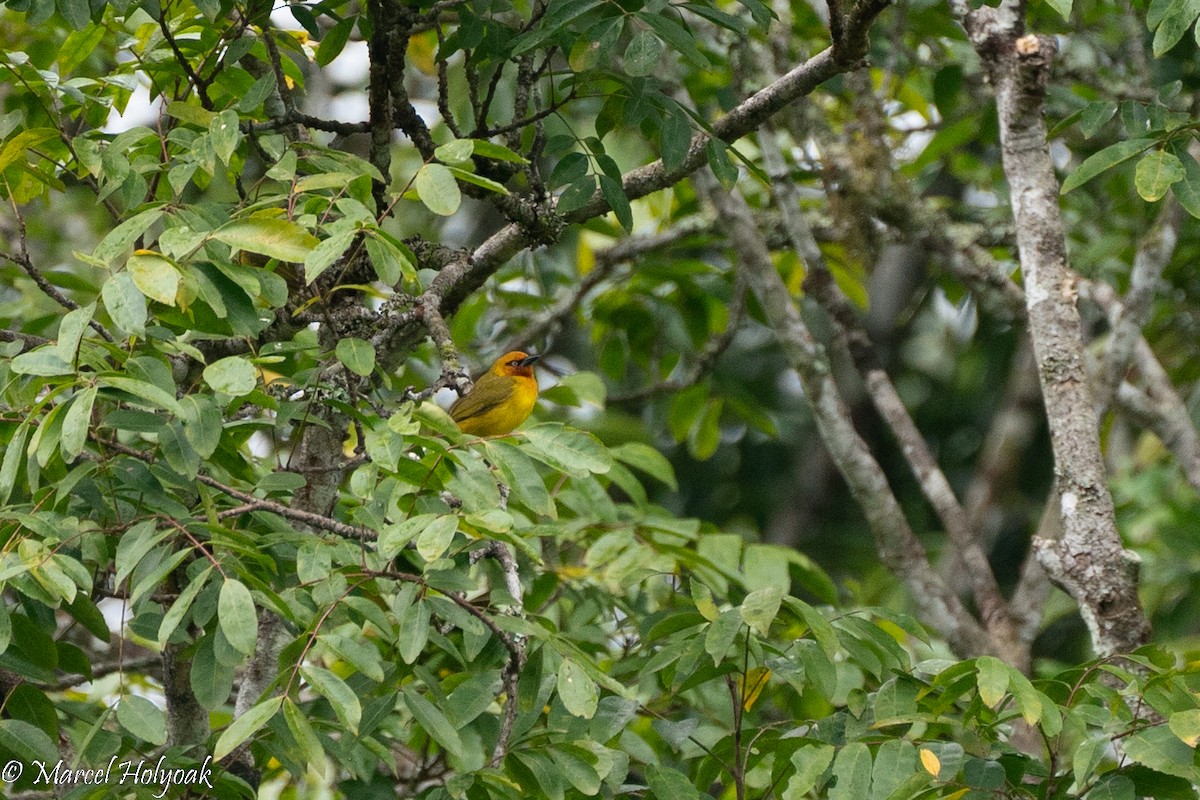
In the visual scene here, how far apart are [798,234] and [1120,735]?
3.11 metres

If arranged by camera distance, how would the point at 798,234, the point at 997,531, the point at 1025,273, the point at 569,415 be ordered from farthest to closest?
the point at 997,531
the point at 569,415
the point at 798,234
the point at 1025,273

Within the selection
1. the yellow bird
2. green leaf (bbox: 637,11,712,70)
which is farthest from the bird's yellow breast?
green leaf (bbox: 637,11,712,70)

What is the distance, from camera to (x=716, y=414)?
19.1 ft

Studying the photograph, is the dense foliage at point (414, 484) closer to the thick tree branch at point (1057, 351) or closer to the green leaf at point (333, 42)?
the green leaf at point (333, 42)

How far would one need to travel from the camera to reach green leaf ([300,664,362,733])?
2.13 metres

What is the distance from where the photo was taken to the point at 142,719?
A: 234 centimetres

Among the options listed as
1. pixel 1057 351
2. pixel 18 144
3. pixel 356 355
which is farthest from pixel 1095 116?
pixel 18 144

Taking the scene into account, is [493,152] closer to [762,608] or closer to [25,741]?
[762,608]

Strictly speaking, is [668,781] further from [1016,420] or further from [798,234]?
[1016,420]

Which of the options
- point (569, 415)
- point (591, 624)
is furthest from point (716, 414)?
point (591, 624)

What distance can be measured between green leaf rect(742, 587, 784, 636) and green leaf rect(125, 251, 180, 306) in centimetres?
120

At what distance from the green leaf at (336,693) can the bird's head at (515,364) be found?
3631mm

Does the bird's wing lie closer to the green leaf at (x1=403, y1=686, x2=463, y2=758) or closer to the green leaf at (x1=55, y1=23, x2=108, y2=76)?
the green leaf at (x1=55, y1=23, x2=108, y2=76)

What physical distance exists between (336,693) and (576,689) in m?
0.47
